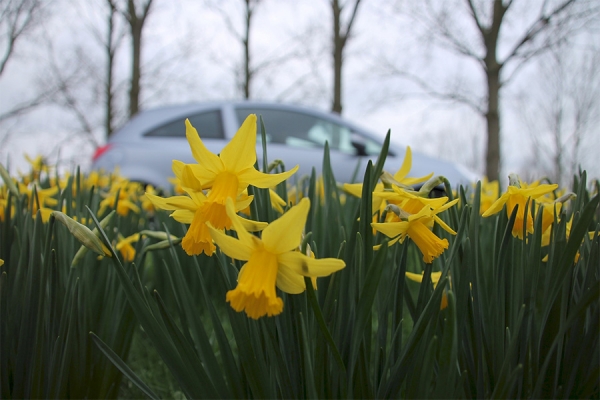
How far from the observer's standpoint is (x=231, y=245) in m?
0.51

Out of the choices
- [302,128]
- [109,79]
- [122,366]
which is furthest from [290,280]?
[109,79]

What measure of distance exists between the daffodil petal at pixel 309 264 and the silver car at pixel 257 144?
3561 millimetres

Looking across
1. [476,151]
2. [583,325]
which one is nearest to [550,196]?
[583,325]

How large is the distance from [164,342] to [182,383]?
0.23 feet

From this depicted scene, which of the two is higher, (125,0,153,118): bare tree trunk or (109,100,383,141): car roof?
(125,0,153,118): bare tree trunk

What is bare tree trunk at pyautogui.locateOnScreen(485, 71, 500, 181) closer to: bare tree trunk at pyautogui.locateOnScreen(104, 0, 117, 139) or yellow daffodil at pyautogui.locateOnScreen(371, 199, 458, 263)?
yellow daffodil at pyautogui.locateOnScreen(371, 199, 458, 263)

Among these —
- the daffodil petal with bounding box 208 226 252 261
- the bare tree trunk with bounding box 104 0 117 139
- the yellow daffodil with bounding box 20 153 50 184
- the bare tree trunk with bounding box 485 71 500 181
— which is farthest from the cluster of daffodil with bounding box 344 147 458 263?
Answer: the bare tree trunk with bounding box 104 0 117 139

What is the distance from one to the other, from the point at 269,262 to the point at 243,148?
18cm

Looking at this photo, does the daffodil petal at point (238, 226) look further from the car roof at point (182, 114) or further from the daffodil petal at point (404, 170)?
the car roof at point (182, 114)

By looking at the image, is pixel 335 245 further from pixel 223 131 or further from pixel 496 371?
pixel 223 131

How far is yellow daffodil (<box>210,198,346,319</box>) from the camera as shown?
49 centimetres

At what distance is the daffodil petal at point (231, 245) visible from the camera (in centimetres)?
49

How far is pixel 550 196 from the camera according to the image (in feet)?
3.92

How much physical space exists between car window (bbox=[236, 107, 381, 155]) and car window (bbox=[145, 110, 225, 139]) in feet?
0.90
